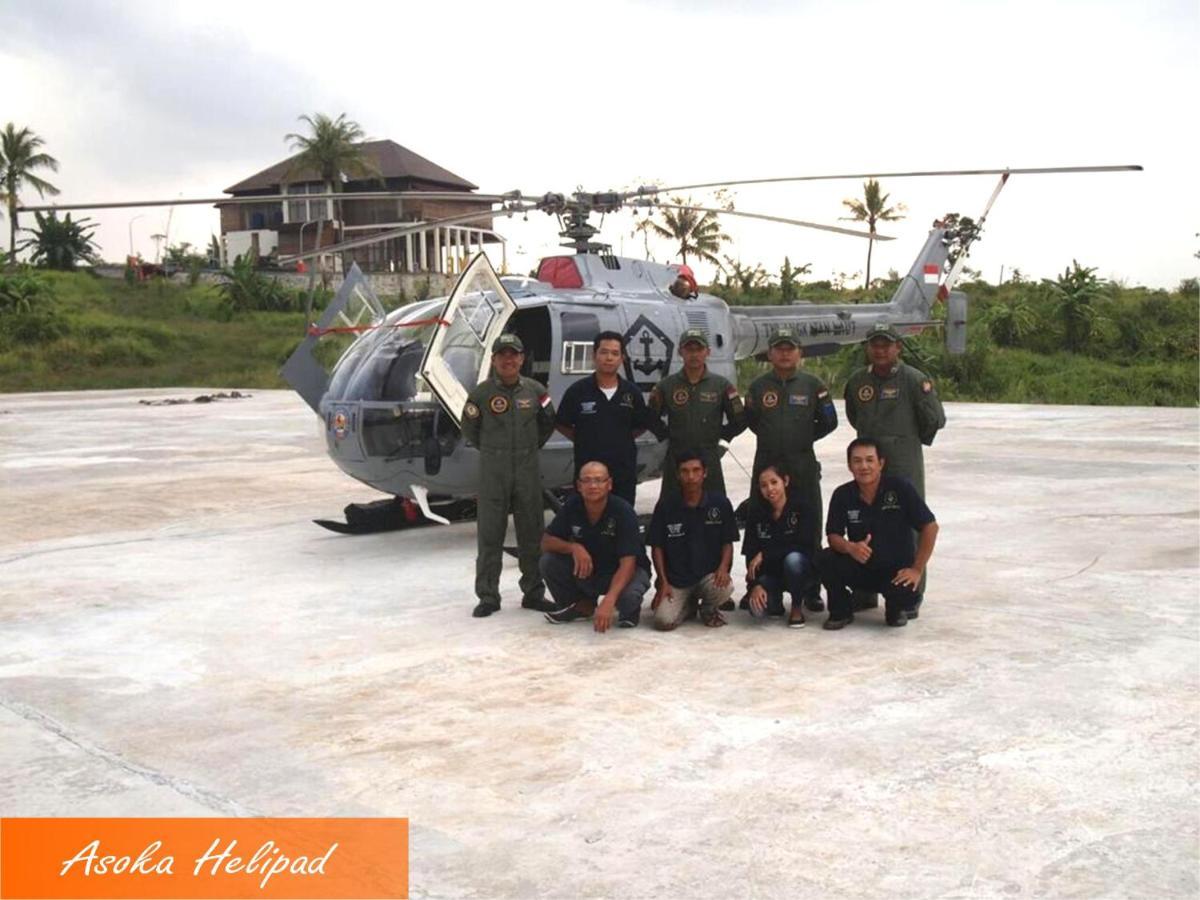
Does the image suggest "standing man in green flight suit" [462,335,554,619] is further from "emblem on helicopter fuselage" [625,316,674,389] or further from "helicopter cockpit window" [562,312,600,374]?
"emblem on helicopter fuselage" [625,316,674,389]

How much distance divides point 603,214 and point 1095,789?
5.88m

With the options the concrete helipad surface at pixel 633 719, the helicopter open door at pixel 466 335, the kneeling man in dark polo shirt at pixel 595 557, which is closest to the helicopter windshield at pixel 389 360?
the helicopter open door at pixel 466 335

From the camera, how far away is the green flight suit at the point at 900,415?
647 cm

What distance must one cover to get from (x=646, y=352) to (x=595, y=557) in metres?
3.15

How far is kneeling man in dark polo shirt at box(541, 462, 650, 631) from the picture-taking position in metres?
6.09

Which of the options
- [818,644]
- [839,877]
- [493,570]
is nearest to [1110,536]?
[818,644]

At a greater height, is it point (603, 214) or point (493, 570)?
point (603, 214)

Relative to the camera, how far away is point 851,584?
608 cm

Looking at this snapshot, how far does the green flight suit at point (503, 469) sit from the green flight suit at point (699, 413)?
721 mm

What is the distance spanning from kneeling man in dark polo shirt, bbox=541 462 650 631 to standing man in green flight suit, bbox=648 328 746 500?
617mm

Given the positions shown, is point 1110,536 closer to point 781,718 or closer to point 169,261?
point 781,718

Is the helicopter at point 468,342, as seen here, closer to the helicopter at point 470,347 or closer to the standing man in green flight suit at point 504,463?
the helicopter at point 470,347

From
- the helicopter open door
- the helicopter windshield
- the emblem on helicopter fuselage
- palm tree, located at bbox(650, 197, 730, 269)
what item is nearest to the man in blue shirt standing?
the helicopter open door

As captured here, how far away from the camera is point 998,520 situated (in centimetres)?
950
